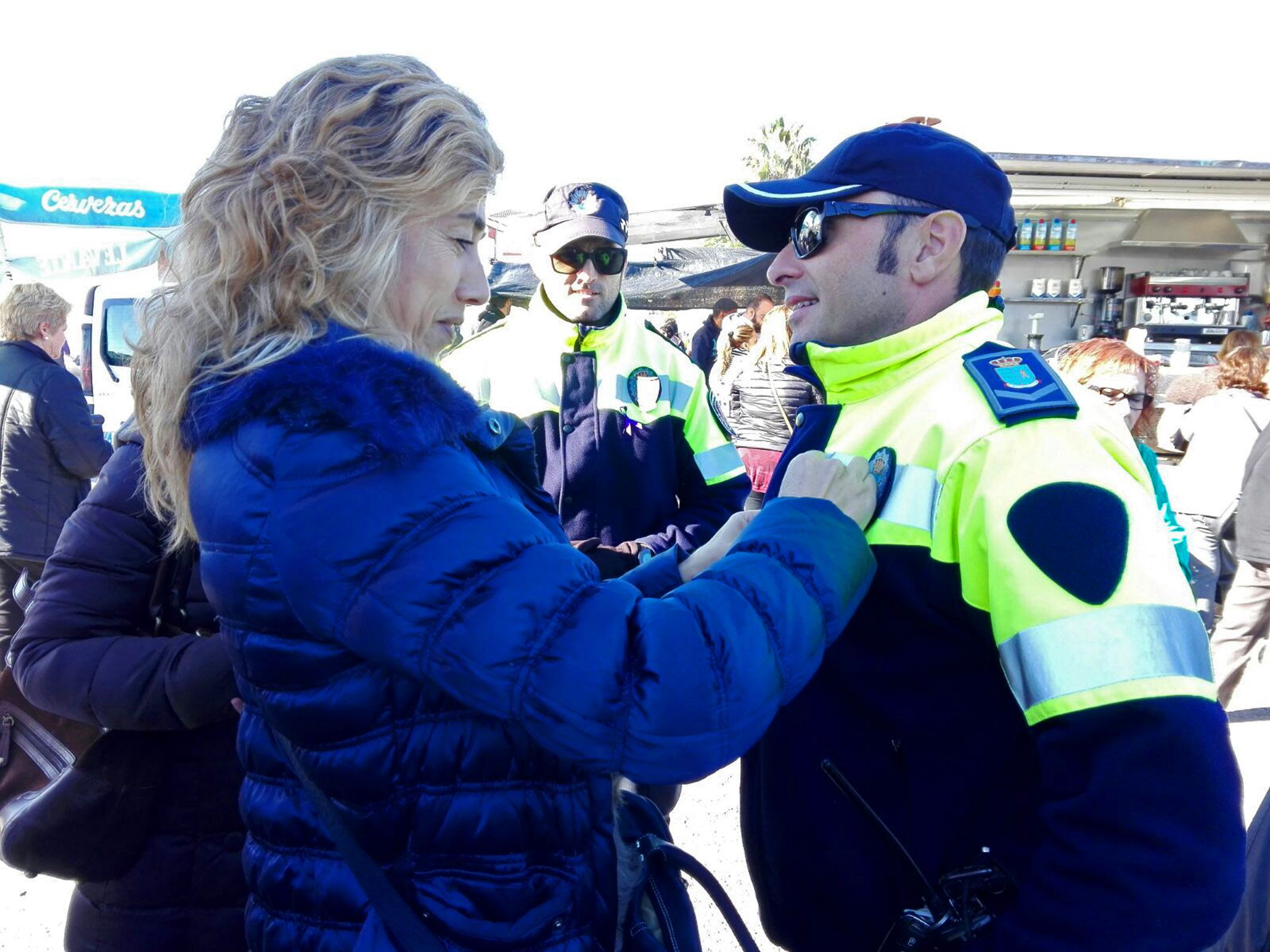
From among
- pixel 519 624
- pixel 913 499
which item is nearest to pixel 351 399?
pixel 519 624

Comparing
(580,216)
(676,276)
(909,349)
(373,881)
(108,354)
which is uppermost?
(676,276)

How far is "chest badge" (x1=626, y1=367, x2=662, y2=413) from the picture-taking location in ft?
10.0

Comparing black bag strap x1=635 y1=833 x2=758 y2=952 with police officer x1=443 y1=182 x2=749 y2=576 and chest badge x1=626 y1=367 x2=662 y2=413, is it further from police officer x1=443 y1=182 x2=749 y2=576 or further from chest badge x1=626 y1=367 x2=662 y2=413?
chest badge x1=626 y1=367 x2=662 y2=413

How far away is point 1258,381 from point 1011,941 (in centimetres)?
471

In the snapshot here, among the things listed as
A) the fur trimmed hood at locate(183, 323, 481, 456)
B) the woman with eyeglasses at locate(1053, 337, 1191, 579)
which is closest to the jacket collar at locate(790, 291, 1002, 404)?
the fur trimmed hood at locate(183, 323, 481, 456)

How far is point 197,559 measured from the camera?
176cm

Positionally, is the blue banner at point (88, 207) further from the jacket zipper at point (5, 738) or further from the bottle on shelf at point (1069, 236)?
the bottle on shelf at point (1069, 236)

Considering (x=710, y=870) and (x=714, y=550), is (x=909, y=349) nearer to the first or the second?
(x=714, y=550)

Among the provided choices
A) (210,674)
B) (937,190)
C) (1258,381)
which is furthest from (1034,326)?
(210,674)

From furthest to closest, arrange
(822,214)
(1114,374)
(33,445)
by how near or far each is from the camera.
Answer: (33,445), (1114,374), (822,214)

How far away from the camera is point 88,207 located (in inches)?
433

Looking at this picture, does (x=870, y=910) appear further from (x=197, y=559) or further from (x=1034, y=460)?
(x=197, y=559)

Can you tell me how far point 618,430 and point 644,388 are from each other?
17 centimetres

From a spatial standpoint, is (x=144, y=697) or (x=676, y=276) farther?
(x=676, y=276)
